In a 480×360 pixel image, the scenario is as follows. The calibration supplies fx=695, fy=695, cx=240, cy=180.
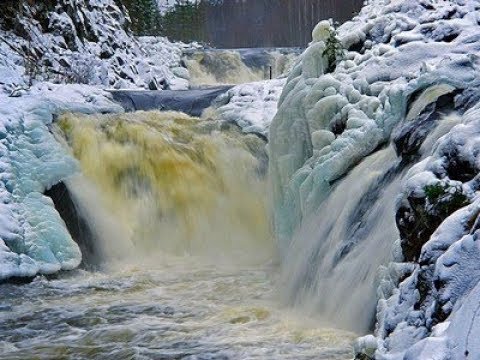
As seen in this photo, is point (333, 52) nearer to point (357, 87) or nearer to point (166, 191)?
point (357, 87)

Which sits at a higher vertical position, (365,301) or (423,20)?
(423,20)

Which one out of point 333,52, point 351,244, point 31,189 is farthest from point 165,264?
point 351,244

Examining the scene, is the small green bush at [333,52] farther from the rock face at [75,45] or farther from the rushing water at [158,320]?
the rock face at [75,45]

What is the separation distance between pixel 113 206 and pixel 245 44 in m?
36.8

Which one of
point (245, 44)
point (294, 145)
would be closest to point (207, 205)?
point (294, 145)

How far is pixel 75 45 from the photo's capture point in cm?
1440

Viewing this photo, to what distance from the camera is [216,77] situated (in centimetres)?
2150

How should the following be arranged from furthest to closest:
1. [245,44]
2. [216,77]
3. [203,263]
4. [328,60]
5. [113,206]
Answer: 1. [245,44]
2. [216,77]
3. [113,206]
4. [203,263]
5. [328,60]

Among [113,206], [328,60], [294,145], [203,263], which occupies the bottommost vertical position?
[203,263]

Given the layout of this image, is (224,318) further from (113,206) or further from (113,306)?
(113,206)

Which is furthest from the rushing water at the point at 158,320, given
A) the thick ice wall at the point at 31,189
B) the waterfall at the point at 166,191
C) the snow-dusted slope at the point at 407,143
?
the waterfall at the point at 166,191

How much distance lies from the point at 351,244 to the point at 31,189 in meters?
4.08

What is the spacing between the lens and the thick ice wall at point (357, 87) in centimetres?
558

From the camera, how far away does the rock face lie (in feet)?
40.8
